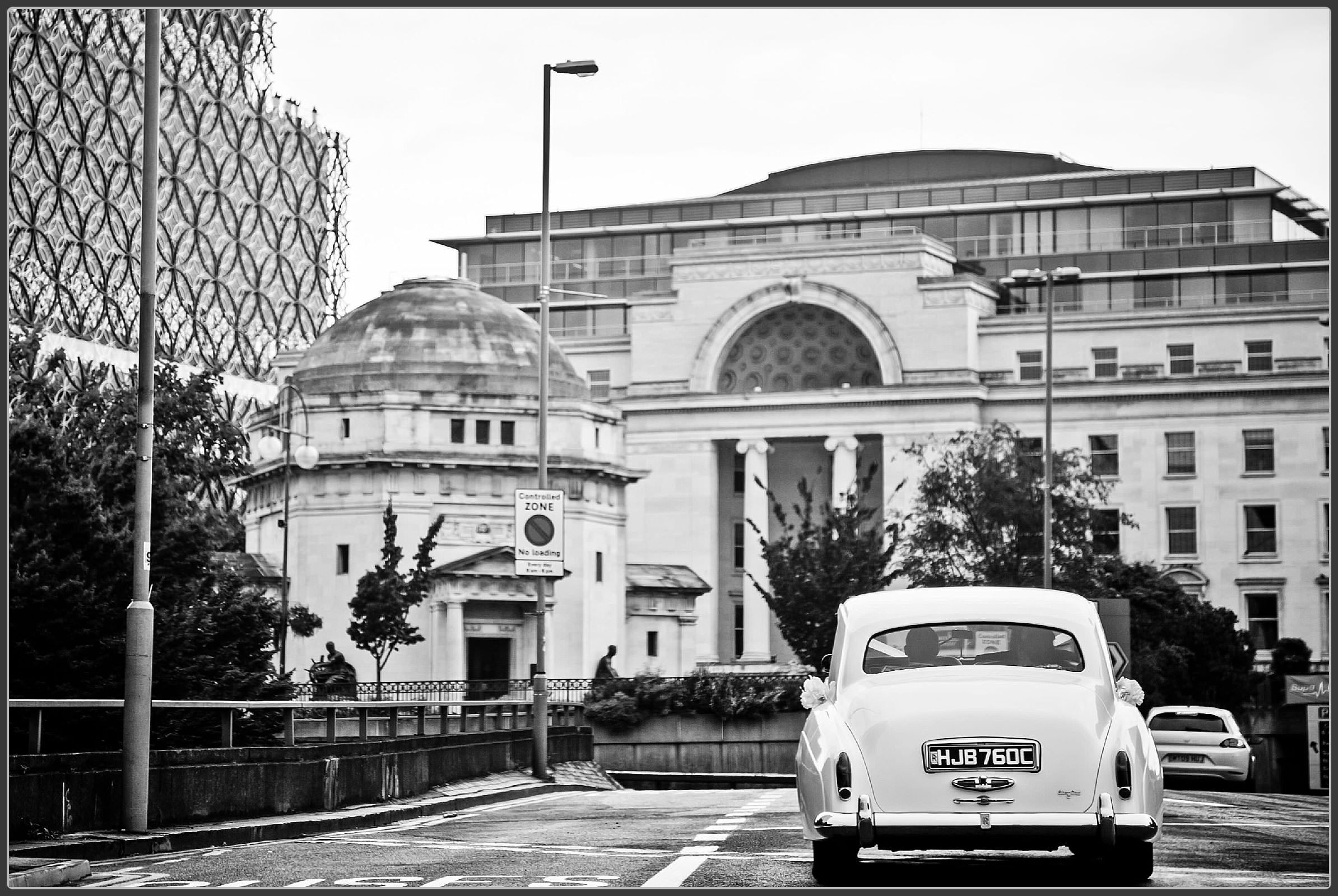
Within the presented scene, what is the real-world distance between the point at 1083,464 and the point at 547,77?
204 ft

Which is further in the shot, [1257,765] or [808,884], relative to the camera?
[1257,765]

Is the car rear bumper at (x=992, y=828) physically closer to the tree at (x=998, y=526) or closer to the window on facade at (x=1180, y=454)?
the tree at (x=998, y=526)

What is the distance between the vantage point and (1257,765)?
251ft

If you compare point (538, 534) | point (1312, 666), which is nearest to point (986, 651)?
point (538, 534)

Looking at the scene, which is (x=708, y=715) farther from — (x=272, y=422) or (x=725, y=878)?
(x=725, y=878)

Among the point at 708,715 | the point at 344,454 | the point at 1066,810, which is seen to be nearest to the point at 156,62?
the point at 1066,810

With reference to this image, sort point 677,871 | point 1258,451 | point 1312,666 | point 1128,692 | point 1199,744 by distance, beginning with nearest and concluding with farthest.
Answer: point 1128,692, point 677,871, point 1199,744, point 1312,666, point 1258,451

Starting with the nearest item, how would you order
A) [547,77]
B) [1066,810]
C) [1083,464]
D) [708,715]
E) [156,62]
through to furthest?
[1066,810], [156,62], [547,77], [708,715], [1083,464]

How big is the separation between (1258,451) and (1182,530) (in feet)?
15.8

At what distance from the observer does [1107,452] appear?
99.9 m

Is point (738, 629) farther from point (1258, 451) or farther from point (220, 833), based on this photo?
point (220, 833)

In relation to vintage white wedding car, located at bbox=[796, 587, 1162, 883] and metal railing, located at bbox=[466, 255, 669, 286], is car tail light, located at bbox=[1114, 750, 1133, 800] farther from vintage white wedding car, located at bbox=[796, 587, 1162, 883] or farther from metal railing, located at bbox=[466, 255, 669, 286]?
A: metal railing, located at bbox=[466, 255, 669, 286]

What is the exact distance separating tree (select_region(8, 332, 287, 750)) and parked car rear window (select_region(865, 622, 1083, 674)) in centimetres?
1655

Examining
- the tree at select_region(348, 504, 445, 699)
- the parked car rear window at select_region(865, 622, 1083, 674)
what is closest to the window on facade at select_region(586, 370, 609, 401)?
the tree at select_region(348, 504, 445, 699)
